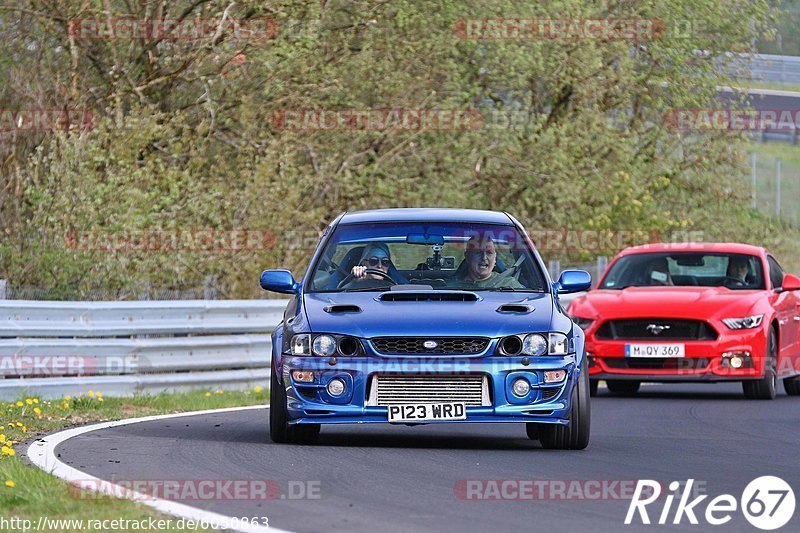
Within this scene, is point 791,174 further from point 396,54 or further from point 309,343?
point 309,343

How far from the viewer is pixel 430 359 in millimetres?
10367

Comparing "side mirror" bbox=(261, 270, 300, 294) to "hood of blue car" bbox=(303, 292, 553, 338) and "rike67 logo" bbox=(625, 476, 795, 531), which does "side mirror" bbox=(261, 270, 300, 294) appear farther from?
"rike67 logo" bbox=(625, 476, 795, 531)

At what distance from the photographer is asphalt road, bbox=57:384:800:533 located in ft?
24.9

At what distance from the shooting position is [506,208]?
31.1m

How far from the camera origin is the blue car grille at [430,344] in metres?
10.4

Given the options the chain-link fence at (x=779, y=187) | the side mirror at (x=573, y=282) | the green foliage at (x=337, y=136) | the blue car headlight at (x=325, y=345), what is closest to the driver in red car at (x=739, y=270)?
the side mirror at (x=573, y=282)

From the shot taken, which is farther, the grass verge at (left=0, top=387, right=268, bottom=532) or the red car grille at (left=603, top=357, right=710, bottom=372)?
the red car grille at (left=603, top=357, right=710, bottom=372)

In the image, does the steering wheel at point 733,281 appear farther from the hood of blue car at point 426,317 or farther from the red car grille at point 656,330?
the hood of blue car at point 426,317

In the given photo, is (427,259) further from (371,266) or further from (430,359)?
(430,359)

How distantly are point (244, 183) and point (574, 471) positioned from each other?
54.8 feet

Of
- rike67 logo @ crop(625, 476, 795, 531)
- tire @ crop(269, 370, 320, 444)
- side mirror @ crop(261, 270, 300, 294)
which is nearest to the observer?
rike67 logo @ crop(625, 476, 795, 531)

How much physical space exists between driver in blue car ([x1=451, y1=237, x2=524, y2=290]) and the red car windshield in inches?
266

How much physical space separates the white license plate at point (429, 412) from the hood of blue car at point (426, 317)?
0.44 meters

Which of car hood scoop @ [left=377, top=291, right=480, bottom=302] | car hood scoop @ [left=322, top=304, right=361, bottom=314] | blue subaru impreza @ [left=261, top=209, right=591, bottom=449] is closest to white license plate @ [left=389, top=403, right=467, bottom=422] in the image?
blue subaru impreza @ [left=261, top=209, right=591, bottom=449]
